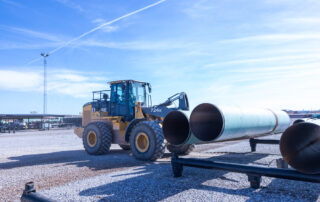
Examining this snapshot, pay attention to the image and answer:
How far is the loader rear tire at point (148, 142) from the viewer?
887 cm

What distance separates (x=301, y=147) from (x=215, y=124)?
8.77 ft

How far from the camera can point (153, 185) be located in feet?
19.5

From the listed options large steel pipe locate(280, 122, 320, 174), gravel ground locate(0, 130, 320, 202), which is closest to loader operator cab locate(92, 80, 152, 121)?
gravel ground locate(0, 130, 320, 202)

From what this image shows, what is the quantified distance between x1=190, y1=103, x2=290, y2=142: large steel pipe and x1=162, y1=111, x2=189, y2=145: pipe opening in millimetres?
506

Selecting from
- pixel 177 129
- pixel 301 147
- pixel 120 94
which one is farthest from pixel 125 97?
pixel 301 147

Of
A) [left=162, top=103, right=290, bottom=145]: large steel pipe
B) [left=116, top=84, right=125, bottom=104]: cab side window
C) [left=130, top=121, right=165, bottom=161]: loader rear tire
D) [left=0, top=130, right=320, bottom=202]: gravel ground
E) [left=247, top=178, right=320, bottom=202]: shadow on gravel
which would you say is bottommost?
[left=247, top=178, right=320, bottom=202]: shadow on gravel

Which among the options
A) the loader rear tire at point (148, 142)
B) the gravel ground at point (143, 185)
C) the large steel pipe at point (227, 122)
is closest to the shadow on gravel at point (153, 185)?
the gravel ground at point (143, 185)

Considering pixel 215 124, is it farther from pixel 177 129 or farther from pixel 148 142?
pixel 148 142

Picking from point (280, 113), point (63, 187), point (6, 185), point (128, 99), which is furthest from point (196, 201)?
point (128, 99)

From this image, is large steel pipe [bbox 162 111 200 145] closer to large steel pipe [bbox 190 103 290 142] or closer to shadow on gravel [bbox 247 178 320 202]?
large steel pipe [bbox 190 103 290 142]

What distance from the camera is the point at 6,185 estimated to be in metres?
6.35

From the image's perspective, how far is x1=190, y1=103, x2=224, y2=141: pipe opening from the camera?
6052 millimetres

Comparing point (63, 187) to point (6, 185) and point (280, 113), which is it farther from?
point (280, 113)

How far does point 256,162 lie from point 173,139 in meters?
3.87
